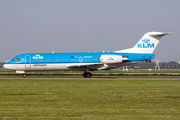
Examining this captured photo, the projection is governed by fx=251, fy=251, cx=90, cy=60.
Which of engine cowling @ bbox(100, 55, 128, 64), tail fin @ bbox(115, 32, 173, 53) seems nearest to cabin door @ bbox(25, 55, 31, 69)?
engine cowling @ bbox(100, 55, 128, 64)

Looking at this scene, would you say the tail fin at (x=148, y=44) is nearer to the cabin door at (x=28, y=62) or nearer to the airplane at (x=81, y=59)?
the airplane at (x=81, y=59)

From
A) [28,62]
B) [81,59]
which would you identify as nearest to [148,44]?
[81,59]

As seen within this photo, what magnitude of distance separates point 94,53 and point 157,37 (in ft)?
35.5

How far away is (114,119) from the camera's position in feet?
34.8

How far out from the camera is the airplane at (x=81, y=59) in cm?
3997

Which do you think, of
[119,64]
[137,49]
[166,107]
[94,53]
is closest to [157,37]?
[137,49]

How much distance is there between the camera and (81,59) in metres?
40.6

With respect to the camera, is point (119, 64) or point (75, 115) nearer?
point (75, 115)

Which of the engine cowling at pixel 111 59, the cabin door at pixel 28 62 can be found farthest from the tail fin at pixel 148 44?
the cabin door at pixel 28 62

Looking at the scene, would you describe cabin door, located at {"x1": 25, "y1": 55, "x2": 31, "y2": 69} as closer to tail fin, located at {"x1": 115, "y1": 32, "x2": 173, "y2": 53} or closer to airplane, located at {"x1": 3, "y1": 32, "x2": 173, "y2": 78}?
airplane, located at {"x1": 3, "y1": 32, "x2": 173, "y2": 78}

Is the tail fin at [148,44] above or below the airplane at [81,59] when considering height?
above

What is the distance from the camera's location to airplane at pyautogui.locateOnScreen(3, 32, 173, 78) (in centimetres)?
3997

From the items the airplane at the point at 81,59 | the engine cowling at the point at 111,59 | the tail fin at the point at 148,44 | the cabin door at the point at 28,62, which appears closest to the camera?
the engine cowling at the point at 111,59

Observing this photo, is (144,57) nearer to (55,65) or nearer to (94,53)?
(94,53)
